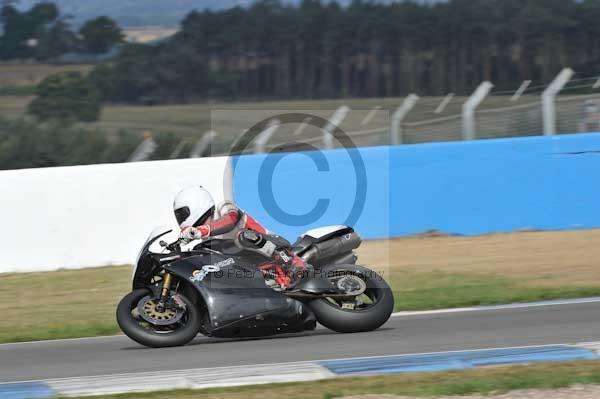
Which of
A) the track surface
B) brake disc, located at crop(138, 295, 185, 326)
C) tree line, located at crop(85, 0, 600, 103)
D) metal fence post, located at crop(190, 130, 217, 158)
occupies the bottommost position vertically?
the track surface

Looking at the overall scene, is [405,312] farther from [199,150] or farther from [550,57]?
[550,57]

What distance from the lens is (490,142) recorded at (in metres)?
14.9

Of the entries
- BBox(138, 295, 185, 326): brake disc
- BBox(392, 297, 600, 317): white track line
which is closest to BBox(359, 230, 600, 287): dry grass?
BBox(392, 297, 600, 317): white track line

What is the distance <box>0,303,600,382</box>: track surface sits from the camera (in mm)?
8062

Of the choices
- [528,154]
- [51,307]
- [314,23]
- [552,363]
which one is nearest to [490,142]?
[528,154]

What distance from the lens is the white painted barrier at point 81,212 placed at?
13.5 metres

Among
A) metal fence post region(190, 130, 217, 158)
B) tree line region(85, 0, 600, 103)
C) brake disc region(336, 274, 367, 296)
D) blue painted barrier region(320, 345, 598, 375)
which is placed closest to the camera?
blue painted barrier region(320, 345, 598, 375)

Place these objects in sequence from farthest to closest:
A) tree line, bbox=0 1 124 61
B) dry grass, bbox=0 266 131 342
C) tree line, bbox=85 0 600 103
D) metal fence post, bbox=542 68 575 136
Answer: tree line, bbox=0 1 124 61 → tree line, bbox=85 0 600 103 → metal fence post, bbox=542 68 575 136 → dry grass, bbox=0 266 131 342

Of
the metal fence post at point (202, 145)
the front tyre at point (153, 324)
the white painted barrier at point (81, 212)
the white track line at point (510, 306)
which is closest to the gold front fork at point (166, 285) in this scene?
the front tyre at point (153, 324)

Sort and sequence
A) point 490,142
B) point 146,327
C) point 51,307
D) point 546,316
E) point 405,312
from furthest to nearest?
point 490,142
point 51,307
point 405,312
point 546,316
point 146,327

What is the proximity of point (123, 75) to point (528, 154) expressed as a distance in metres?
6.51

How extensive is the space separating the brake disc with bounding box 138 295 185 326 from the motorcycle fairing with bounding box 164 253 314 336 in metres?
0.24

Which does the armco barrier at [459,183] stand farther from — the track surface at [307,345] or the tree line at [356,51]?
the track surface at [307,345]

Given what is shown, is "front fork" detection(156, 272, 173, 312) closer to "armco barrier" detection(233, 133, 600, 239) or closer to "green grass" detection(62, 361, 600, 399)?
"green grass" detection(62, 361, 600, 399)
